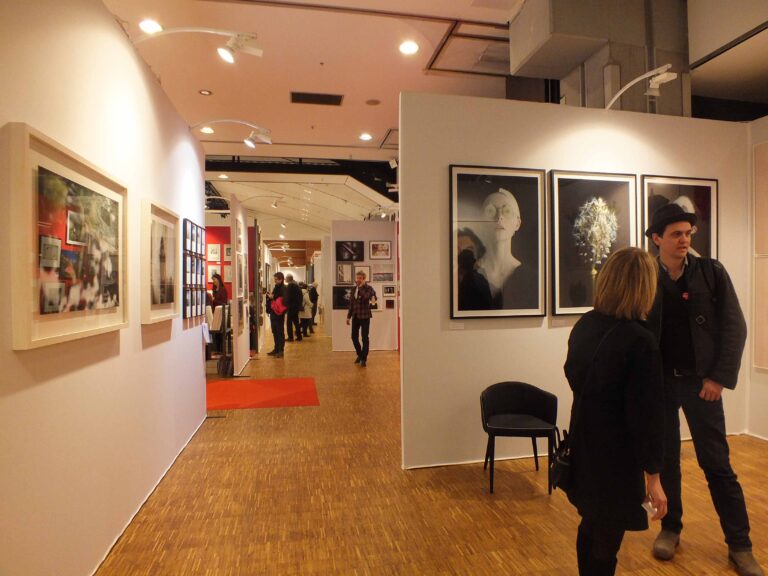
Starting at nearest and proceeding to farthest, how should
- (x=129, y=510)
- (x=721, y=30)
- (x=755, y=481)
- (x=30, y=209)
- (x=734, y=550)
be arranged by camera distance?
1. (x=30, y=209)
2. (x=734, y=550)
3. (x=129, y=510)
4. (x=755, y=481)
5. (x=721, y=30)

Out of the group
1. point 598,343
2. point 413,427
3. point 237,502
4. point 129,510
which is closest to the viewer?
point 598,343

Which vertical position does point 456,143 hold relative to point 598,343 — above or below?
above

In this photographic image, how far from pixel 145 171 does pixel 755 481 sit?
15.9 ft

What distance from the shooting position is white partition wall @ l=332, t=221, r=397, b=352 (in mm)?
11508

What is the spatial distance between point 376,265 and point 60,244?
9.61 m

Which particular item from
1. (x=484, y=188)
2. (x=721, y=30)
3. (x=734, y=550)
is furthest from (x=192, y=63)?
(x=734, y=550)

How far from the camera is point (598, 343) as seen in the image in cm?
174

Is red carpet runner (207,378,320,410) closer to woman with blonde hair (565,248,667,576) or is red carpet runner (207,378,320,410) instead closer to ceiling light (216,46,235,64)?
ceiling light (216,46,235,64)

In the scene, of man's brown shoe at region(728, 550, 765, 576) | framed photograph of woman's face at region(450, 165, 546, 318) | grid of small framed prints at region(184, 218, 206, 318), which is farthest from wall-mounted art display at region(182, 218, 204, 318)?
man's brown shoe at region(728, 550, 765, 576)

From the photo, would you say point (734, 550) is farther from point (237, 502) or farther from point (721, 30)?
point (721, 30)

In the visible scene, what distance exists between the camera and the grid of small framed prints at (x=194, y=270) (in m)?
4.50

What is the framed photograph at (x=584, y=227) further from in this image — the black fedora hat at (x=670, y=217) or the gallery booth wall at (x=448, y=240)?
the black fedora hat at (x=670, y=217)

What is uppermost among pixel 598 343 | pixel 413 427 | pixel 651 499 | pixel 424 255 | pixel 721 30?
pixel 721 30

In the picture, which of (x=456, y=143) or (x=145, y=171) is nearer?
(x=145, y=171)
